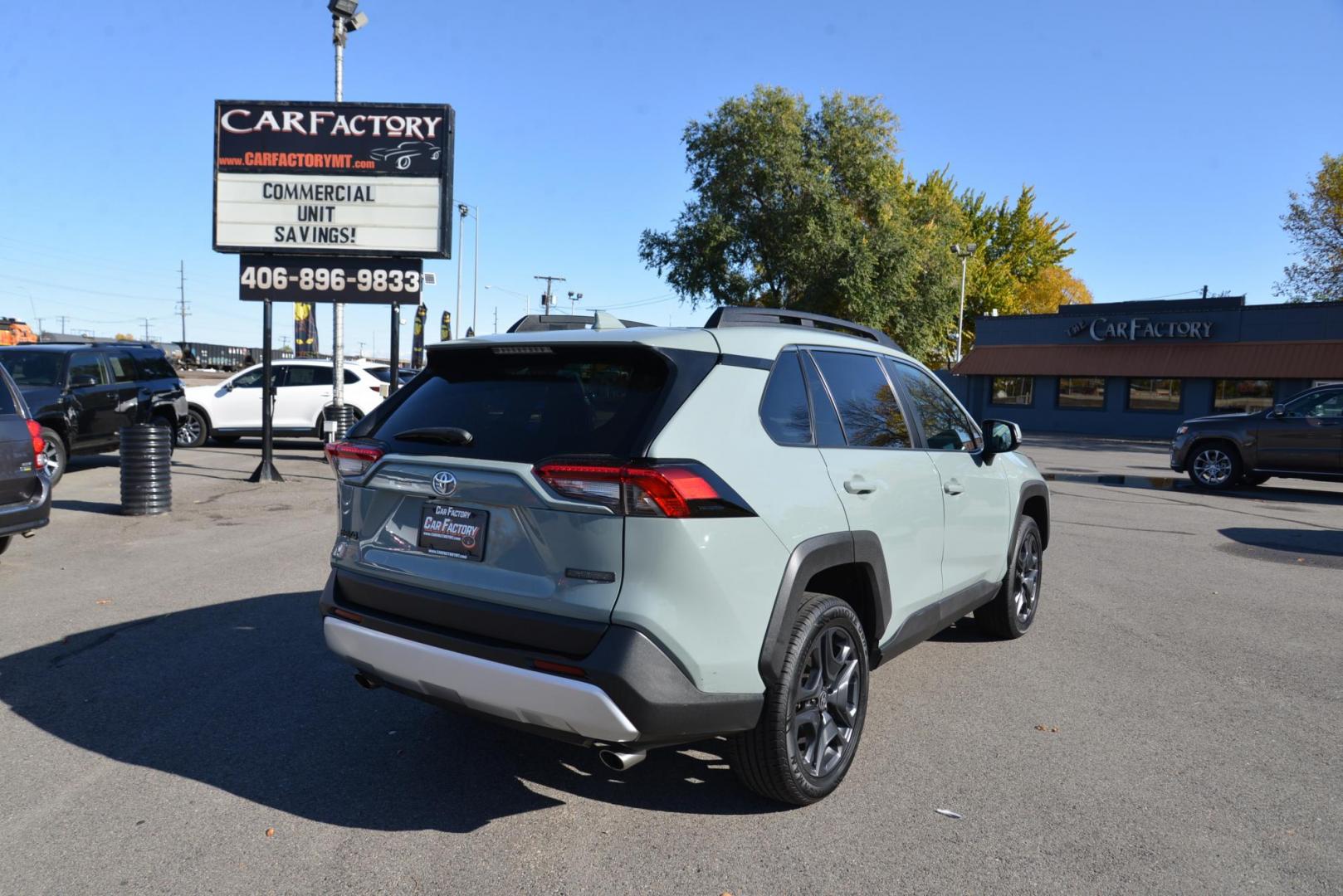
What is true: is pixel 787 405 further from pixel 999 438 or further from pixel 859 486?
pixel 999 438

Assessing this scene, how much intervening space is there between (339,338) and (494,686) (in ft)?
51.4

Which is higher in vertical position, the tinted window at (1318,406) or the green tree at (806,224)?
the green tree at (806,224)

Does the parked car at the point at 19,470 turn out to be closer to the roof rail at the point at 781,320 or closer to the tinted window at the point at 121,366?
the roof rail at the point at 781,320

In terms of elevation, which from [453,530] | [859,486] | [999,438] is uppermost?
[999,438]

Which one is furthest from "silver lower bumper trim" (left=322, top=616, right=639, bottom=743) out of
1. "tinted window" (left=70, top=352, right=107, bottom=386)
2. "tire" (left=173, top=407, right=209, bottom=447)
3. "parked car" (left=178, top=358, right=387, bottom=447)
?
"tire" (left=173, top=407, right=209, bottom=447)

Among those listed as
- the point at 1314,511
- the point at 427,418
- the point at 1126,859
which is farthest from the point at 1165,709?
the point at 1314,511

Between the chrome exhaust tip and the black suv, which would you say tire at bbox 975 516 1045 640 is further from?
the black suv

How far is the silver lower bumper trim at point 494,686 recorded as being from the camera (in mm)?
2891

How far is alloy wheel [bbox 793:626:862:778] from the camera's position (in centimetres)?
350

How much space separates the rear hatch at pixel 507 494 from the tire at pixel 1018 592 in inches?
128

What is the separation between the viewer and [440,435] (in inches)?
132

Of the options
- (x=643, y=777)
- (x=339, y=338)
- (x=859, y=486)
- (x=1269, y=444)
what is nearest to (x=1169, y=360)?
(x=1269, y=444)

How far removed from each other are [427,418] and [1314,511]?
1361 centimetres

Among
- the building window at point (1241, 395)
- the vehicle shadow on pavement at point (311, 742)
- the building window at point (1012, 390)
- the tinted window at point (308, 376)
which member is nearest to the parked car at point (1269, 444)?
the vehicle shadow on pavement at point (311, 742)
